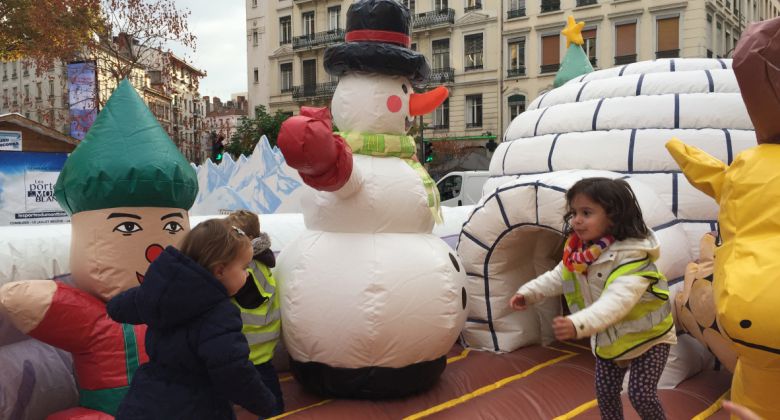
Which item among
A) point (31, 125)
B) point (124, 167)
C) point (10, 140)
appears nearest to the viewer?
point (124, 167)

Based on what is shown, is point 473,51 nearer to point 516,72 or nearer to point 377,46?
point 516,72

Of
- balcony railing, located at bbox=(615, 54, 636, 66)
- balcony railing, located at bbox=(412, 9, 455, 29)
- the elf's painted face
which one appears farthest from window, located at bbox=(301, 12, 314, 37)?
the elf's painted face

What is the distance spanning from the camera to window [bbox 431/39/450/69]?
26453 millimetres

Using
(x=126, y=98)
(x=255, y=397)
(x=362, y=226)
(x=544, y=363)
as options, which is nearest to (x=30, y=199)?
(x=126, y=98)

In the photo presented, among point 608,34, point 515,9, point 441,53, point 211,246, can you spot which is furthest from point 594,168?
point 441,53

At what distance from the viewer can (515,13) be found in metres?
24.5

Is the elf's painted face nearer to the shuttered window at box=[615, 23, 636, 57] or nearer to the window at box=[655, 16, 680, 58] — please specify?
the window at box=[655, 16, 680, 58]

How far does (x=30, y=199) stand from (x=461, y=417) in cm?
659

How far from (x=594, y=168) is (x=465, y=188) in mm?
9574

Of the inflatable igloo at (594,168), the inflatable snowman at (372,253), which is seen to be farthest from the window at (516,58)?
the inflatable snowman at (372,253)

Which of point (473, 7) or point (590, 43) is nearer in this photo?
point (590, 43)

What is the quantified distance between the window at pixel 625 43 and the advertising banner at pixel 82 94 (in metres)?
16.5

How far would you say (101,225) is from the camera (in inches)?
126

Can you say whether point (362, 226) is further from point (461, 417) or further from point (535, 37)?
point (535, 37)
